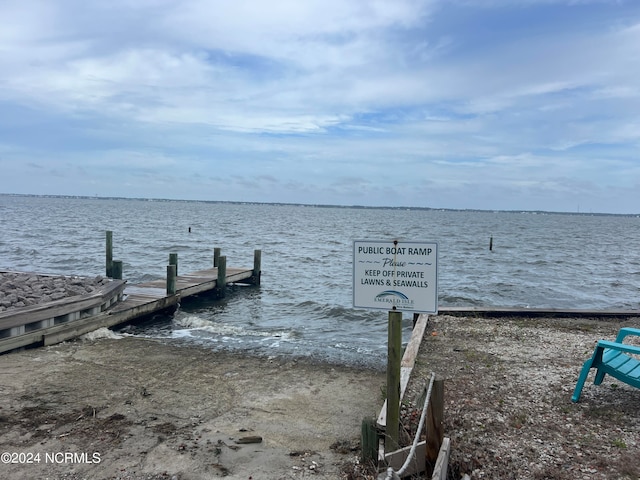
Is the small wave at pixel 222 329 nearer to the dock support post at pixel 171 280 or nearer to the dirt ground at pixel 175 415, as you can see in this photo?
the dock support post at pixel 171 280

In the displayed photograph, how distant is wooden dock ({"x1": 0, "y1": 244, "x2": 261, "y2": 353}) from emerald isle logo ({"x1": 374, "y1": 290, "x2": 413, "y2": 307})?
6.75 meters

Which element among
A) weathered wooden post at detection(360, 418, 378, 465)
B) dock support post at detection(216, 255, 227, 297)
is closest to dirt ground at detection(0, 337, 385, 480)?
weathered wooden post at detection(360, 418, 378, 465)

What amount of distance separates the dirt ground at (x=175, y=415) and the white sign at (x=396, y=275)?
1.60 meters

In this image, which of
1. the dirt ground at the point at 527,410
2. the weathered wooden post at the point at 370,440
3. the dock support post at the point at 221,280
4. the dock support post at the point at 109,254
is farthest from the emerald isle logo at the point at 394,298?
the dock support post at the point at 109,254

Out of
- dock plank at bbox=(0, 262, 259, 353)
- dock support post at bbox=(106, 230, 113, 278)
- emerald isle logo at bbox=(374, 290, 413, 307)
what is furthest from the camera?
dock support post at bbox=(106, 230, 113, 278)

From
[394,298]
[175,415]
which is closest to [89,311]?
[175,415]

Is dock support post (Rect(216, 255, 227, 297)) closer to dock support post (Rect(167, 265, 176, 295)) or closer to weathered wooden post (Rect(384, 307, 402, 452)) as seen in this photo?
dock support post (Rect(167, 265, 176, 295))

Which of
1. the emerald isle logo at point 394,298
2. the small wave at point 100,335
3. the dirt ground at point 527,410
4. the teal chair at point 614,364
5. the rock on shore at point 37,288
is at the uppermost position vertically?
the emerald isle logo at point 394,298

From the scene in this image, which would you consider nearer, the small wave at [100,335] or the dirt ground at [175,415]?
the dirt ground at [175,415]

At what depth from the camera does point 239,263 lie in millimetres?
28031

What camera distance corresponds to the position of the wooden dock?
831cm

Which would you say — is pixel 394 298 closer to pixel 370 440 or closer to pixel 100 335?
pixel 370 440

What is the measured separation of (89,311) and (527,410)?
8.66 metres

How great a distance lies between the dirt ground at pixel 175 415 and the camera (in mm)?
4574
